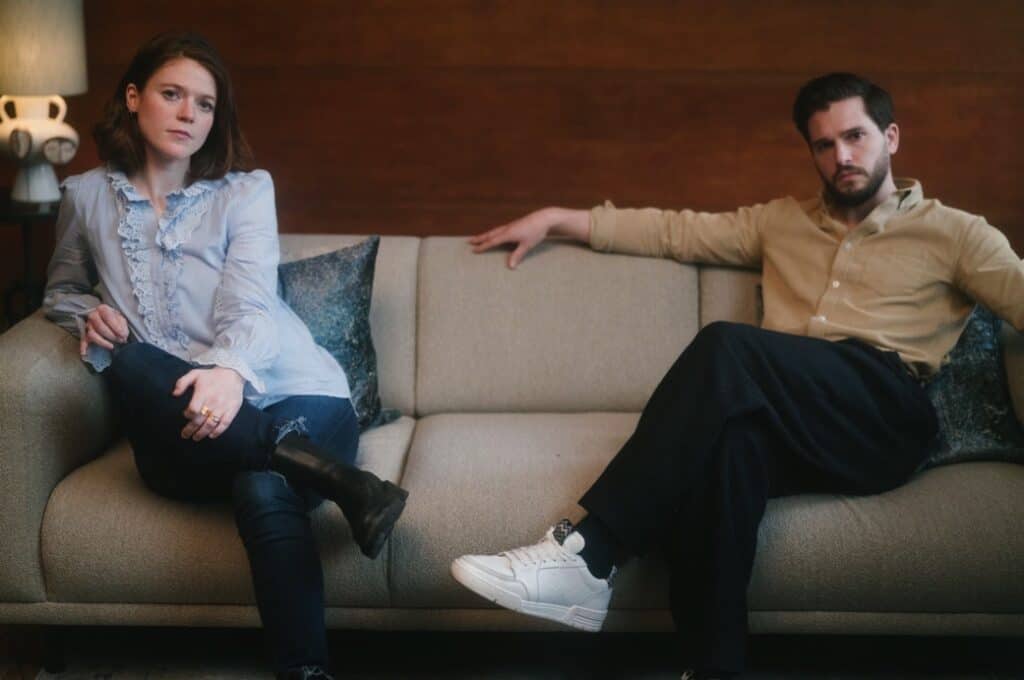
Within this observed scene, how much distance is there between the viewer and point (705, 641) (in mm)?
1946

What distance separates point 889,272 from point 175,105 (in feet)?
4.66

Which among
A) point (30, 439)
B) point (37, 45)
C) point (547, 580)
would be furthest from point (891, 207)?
point (37, 45)

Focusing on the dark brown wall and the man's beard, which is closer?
the man's beard

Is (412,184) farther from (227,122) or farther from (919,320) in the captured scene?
(919,320)

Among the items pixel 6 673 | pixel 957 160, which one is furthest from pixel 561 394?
pixel 957 160

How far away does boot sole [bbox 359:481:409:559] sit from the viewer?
1870 millimetres

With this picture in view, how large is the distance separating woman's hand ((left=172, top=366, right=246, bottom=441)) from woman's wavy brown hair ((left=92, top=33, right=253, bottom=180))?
0.51 meters

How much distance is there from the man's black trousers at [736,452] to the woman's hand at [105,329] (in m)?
0.90

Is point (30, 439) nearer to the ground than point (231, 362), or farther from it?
nearer to the ground

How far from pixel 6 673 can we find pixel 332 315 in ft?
2.99

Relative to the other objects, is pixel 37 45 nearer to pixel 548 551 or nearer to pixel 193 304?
pixel 193 304

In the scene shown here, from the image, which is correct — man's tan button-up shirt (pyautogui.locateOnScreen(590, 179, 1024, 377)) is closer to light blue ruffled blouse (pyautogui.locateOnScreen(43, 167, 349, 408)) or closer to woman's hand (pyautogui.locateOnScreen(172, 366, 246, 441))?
light blue ruffled blouse (pyautogui.locateOnScreen(43, 167, 349, 408))

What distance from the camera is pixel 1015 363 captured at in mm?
2303

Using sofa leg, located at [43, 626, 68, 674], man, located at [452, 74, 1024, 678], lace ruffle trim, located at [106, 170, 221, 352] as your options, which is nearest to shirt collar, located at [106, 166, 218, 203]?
lace ruffle trim, located at [106, 170, 221, 352]
